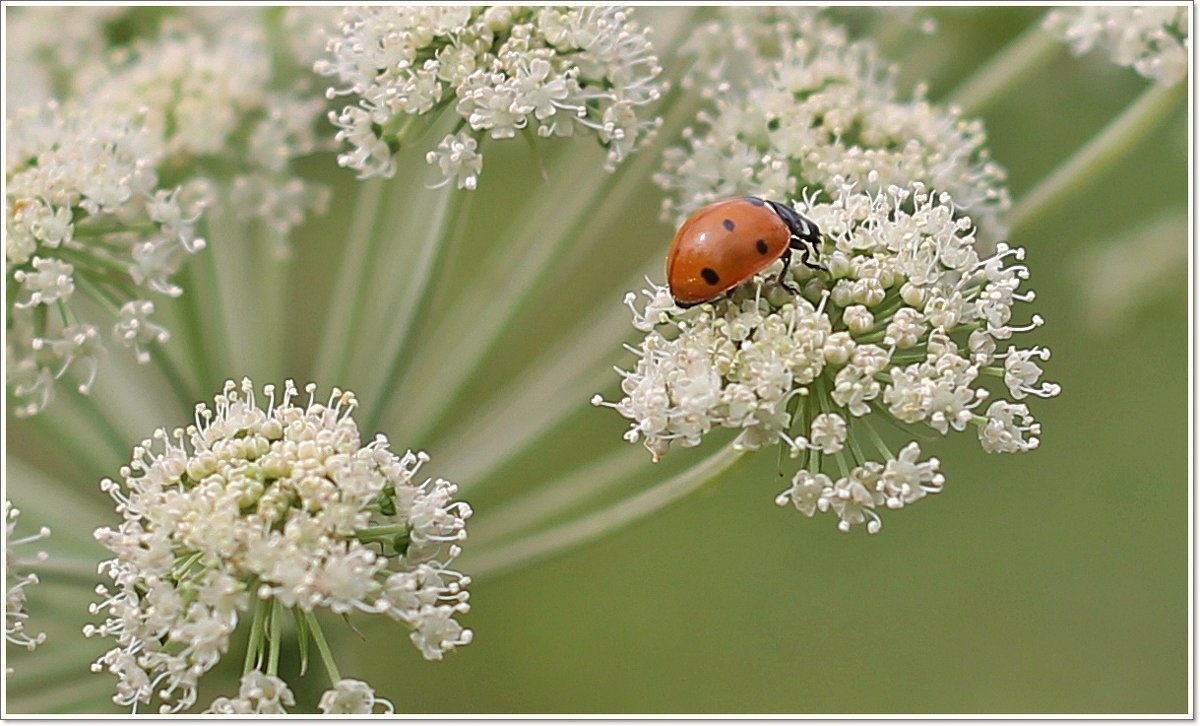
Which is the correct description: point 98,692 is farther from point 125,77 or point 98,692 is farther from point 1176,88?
point 1176,88

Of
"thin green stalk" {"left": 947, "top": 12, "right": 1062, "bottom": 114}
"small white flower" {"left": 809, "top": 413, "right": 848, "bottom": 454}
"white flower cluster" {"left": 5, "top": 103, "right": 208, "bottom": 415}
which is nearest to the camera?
"small white flower" {"left": 809, "top": 413, "right": 848, "bottom": 454}

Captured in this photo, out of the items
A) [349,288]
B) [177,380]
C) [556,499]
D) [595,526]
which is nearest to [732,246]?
[595,526]

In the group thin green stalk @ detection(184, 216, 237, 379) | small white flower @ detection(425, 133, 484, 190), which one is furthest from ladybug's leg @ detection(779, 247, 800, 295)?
thin green stalk @ detection(184, 216, 237, 379)

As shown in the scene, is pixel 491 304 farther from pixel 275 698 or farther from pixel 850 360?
pixel 275 698

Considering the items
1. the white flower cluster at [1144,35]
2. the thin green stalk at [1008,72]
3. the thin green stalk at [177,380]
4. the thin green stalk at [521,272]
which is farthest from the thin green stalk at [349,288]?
the white flower cluster at [1144,35]

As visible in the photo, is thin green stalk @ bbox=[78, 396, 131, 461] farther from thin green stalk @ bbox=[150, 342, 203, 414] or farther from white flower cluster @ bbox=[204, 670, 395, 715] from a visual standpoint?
white flower cluster @ bbox=[204, 670, 395, 715]

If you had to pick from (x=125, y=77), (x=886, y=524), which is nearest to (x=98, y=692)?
(x=125, y=77)
